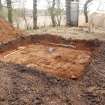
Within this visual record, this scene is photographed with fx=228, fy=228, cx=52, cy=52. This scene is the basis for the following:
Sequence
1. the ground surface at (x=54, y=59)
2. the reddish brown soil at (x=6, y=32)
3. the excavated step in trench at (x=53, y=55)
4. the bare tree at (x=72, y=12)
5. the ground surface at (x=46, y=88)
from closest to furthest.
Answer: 1. the ground surface at (x=46, y=88)
2. the ground surface at (x=54, y=59)
3. the excavated step in trench at (x=53, y=55)
4. the reddish brown soil at (x=6, y=32)
5. the bare tree at (x=72, y=12)

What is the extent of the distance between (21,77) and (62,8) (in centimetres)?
1313

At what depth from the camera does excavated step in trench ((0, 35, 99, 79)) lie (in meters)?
7.47

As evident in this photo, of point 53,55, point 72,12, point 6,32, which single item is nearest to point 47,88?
point 53,55

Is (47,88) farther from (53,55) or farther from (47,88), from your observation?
(53,55)

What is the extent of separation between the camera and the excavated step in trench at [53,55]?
7473mm

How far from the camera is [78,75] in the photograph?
696 cm

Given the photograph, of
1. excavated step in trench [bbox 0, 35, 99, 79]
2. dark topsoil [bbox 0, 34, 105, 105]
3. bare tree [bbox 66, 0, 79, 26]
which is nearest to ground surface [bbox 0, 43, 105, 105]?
dark topsoil [bbox 0, 34, 105, 105]

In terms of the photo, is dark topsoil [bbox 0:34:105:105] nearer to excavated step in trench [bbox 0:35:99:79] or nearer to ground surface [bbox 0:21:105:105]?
ground surface [bbox 0:21:105:105]

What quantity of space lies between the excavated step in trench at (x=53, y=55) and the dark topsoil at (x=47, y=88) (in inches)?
18.4

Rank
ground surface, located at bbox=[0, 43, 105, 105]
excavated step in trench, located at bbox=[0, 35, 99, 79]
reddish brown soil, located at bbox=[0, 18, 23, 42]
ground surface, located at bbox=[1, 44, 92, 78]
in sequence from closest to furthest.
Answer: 1. ground surface, located at bbox=[0, 43, 105, 105]
2. ground surface, located at bbox=[1, 44, 92, 78]
3. excavated step in trench, located at bbox=[0, 35, 99, 79]
4. reddish brown soil, located at bbox=[0, 18, 23, 42]

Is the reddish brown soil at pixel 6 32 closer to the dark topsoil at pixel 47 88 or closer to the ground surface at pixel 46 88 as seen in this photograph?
the dark topsoil at pixel 47 88

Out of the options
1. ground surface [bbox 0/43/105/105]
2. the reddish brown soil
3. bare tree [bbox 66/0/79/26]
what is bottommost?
ground surface [bbox 0/43/105/105]

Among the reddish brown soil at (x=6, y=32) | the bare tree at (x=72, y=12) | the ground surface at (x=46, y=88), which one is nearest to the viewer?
the ground surface at (x=46, y=88)

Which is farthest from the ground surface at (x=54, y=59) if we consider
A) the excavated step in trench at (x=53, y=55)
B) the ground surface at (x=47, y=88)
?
the ground surface at (x=47, y=88)
